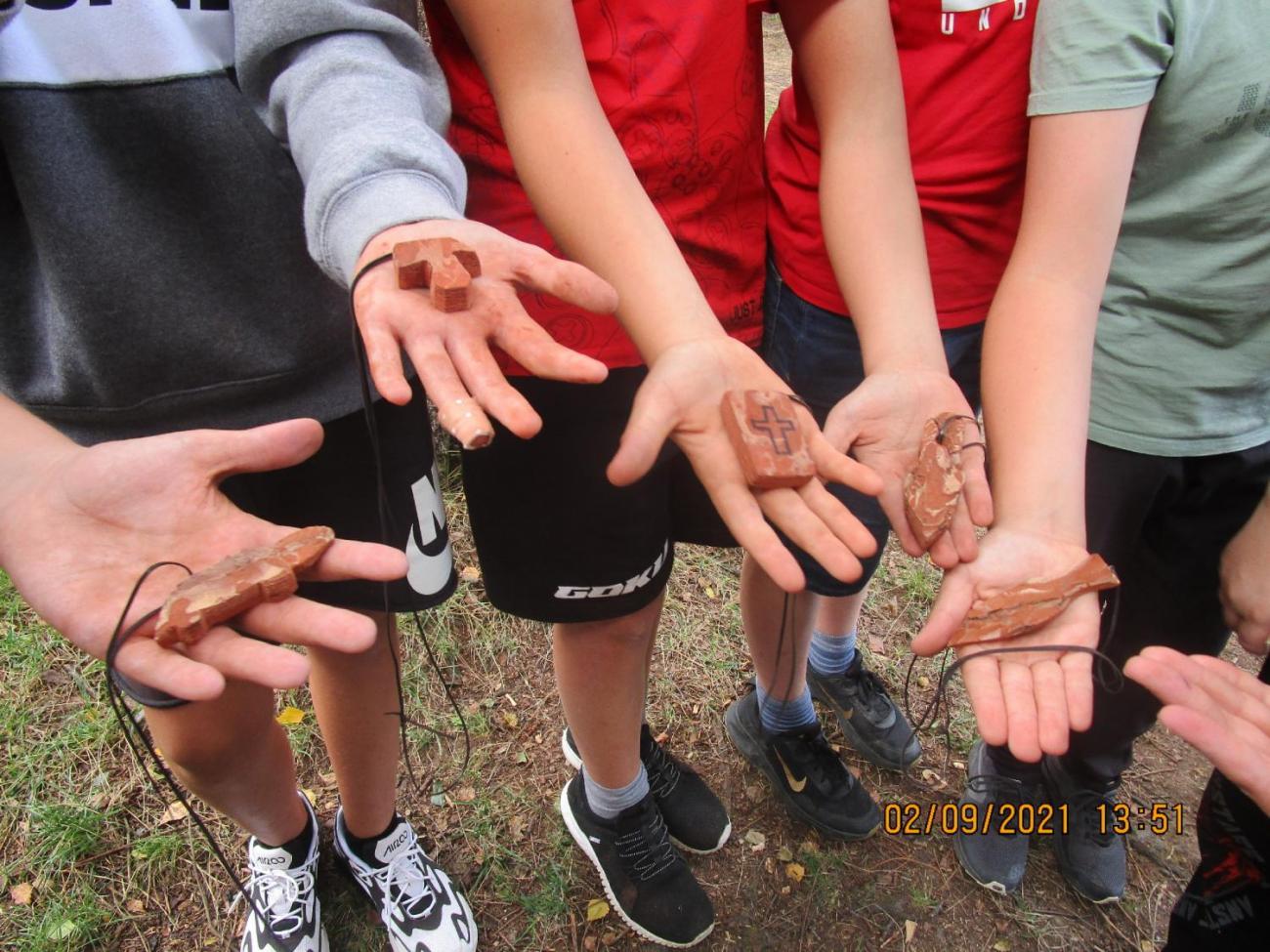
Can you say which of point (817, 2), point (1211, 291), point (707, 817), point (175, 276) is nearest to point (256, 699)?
point (175, 276)

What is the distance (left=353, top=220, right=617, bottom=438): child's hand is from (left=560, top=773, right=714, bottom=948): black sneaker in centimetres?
150

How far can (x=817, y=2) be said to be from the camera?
5.46ft

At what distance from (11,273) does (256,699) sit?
928 mm

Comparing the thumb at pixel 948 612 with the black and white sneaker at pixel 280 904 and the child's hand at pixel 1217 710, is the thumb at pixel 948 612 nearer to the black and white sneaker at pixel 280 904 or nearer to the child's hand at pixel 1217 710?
the child's hand at pixel 1217 710

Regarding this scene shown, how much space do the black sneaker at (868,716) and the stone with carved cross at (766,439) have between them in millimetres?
1603

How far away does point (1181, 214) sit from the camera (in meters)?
1.76

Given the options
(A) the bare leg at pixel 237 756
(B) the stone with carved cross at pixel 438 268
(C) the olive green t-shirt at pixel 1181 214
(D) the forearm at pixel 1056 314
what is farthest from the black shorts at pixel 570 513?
(C) the olive green t-shirt at pixel 1181 214

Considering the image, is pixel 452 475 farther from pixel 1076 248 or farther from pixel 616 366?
pixel 1076 248

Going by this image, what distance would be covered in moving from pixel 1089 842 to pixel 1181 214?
1.79 m

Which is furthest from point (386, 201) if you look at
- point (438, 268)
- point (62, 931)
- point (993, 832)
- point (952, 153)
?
point (993, 832)

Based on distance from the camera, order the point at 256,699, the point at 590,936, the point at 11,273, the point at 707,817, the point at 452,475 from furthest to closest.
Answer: the point at 452,475 < the point at 707,817 < the point at 590,936 < the point at 256,699 < the point at 11,273

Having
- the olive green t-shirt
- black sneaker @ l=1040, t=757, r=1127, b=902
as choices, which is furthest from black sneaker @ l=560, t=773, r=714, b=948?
the olive green t-shirt

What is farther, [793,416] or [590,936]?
[590,936]

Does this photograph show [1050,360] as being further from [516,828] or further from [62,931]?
[62,931]
